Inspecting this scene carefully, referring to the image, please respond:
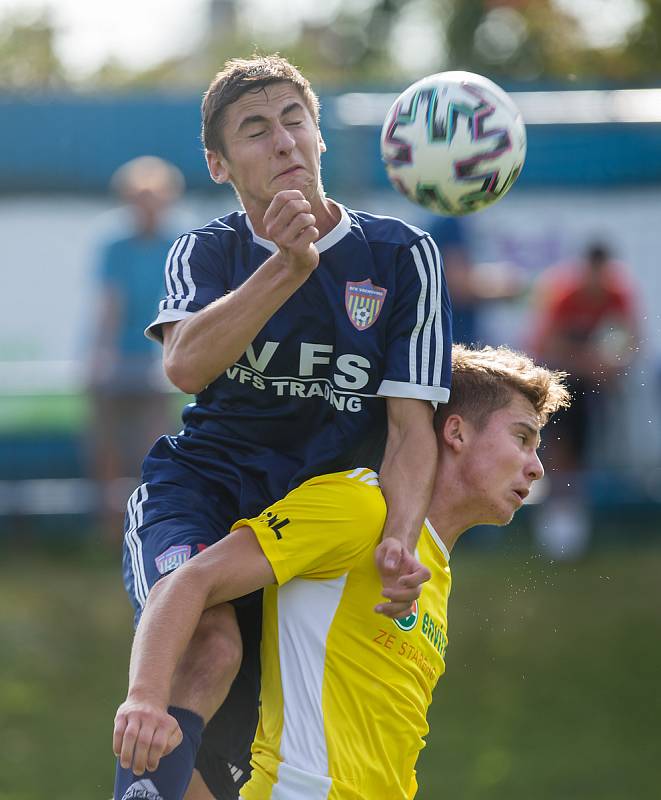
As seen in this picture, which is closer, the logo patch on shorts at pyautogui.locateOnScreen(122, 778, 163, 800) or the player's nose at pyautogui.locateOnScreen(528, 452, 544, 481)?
the logo patch on shorts at pyautogui.locateOnScreen(122, 778, 163, 800)

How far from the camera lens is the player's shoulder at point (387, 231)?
12.8ft

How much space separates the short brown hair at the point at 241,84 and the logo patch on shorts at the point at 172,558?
1080mm

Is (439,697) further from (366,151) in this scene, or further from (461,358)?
(461,358)

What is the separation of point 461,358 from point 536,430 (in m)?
0.31

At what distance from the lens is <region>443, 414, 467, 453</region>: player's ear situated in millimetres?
3906

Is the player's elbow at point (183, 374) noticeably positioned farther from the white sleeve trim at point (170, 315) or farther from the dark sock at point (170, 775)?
the dark sock at point (170, 775)

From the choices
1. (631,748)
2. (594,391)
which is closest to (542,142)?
(594,391)

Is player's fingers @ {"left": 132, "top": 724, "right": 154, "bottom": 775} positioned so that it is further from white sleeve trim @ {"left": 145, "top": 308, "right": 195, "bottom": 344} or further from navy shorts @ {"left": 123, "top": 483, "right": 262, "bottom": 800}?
white sleeve trim @ {"left": 145, "top": 308, "right": 195, "bottom": 344}

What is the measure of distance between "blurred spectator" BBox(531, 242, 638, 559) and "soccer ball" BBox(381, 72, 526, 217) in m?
4.72

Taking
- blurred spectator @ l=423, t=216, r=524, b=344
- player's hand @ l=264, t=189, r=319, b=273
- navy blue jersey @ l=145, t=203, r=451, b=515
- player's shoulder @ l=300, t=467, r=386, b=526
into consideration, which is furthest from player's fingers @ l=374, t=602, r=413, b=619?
blurred spectator @ l=423, t=216, r=524, b=344

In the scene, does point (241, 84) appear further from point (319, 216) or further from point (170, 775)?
point (170, 775)

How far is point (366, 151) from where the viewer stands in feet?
29.7

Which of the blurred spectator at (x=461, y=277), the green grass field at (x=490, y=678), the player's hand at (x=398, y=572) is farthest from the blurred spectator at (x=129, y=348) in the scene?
the player's hand at (x=398, y=572)

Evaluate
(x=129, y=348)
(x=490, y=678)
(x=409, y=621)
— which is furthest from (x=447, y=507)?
(x=129, y=348)
